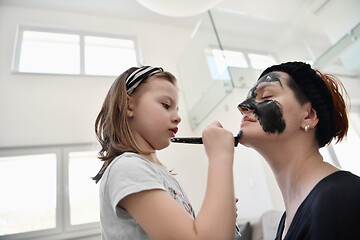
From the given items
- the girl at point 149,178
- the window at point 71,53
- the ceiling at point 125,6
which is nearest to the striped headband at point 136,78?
the girl at point 149,178

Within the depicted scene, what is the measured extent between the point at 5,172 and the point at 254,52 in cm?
271

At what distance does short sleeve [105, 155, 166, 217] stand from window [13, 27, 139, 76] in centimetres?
290

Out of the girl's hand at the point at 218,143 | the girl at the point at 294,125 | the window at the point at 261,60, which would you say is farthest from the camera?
the window at the point at 261,60

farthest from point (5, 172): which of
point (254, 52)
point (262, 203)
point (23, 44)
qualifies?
point (254, 52)

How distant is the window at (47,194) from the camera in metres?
2.33

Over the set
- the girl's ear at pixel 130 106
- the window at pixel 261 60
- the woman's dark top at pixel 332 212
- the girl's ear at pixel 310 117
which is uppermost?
the window at pixel 261 60

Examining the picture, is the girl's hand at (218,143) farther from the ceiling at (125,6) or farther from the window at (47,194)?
the ceiling at (125,6)

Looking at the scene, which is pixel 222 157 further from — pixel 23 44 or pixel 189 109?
pixel 23 44

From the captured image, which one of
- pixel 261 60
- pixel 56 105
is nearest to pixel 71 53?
pixel 56 105

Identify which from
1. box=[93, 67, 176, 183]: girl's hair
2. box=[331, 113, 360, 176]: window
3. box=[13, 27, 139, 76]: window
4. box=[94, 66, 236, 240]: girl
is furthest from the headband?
box=[13, 27, 139, 76]: window

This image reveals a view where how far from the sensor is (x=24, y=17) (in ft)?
10.8

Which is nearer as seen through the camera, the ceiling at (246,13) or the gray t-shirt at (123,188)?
the gray t-shirt at (123,188)

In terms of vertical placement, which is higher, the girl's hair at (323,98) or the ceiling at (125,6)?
the ceiling at (125,6)

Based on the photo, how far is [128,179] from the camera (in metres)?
0.53
